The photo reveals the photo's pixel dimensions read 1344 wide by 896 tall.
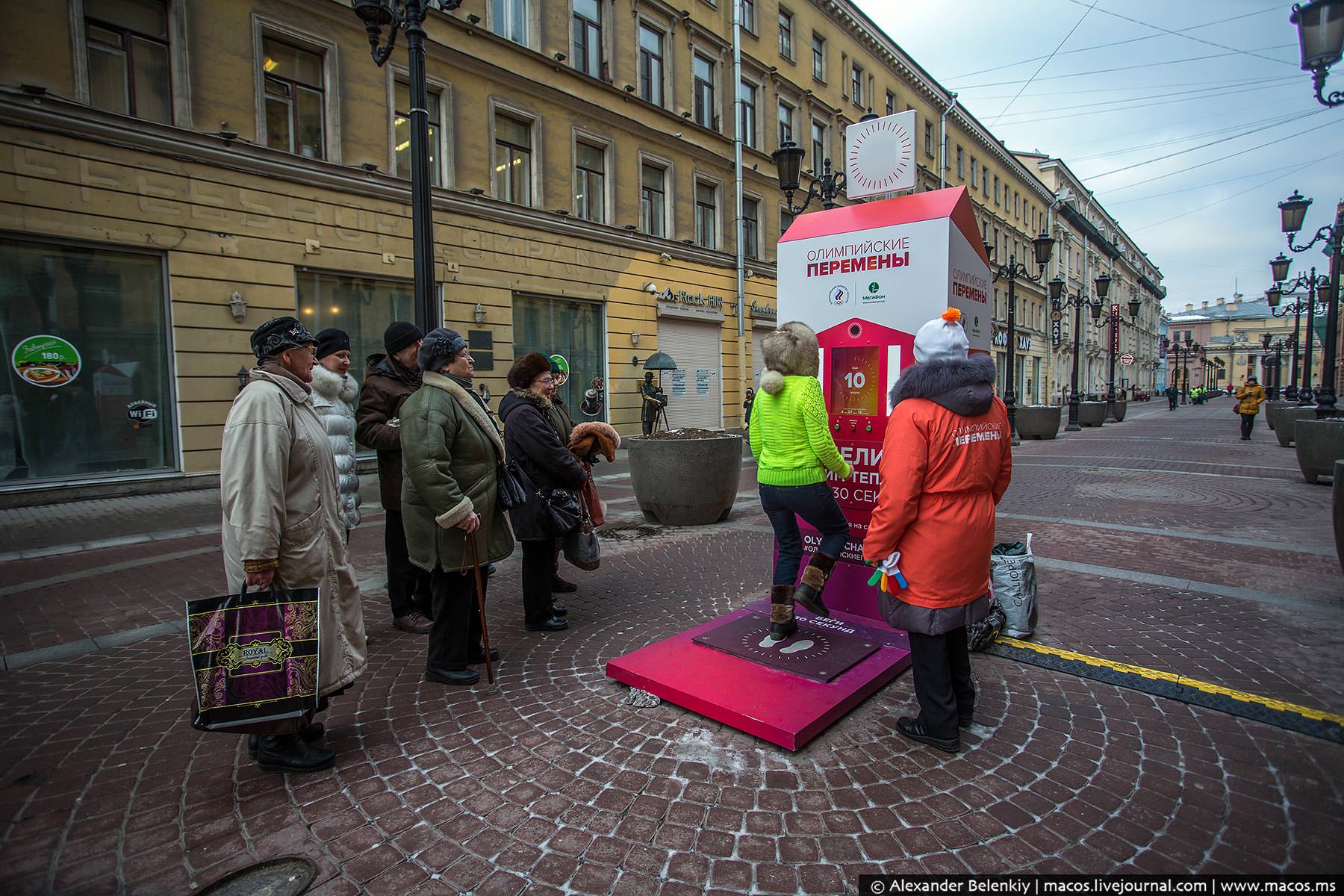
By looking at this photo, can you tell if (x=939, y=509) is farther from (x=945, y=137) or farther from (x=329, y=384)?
(x=945, y=137)

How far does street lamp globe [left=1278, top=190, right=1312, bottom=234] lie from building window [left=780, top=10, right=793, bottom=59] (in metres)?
16.3

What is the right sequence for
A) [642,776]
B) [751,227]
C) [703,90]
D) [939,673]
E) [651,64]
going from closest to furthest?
[642,776] < [939,673] < [651,64] < [703,90] < [751,227]

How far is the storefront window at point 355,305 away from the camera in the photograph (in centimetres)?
1234

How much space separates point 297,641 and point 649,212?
18.1 m

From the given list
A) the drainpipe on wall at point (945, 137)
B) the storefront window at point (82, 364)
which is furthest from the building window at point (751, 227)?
the drainpipe on wall at point (945, 137)

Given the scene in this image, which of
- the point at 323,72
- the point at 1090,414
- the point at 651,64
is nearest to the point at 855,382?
the point at 323,72

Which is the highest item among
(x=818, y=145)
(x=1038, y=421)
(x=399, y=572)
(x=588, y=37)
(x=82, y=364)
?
(x=818, y=145)

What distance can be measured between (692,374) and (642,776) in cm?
1828

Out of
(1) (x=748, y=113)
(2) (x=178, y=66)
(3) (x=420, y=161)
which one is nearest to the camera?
(3) (x=420, y=161)

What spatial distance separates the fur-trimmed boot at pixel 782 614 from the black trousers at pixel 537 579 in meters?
1.62

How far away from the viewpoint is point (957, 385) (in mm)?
2953

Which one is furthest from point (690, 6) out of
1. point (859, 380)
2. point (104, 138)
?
point (859, 380)

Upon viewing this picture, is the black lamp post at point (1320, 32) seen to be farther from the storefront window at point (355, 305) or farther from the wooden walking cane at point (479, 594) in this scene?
the storefront window at point (355, 305)

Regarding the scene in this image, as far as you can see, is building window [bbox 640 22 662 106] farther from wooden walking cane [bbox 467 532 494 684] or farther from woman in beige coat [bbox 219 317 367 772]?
woman in beige coat [bbox 219 317 367 772]
